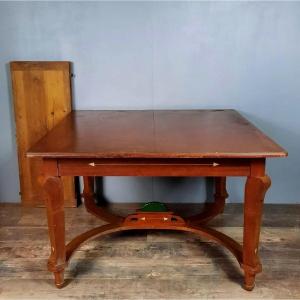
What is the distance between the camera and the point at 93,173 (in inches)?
69.9

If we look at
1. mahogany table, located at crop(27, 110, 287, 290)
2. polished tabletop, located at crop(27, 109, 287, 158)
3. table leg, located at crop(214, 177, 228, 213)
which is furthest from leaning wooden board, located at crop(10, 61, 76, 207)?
table leg, located at crop(214, 177, 228, 213)

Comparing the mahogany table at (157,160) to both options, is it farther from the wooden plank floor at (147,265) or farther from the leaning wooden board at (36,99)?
the leaning wooden board at (36,99)

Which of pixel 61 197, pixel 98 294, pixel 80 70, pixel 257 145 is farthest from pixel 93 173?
pixel 80 70

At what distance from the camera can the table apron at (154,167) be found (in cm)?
174

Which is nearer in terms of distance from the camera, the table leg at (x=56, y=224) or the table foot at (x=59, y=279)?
the table leg at (x=56, y=224)

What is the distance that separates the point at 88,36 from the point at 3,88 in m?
0.74

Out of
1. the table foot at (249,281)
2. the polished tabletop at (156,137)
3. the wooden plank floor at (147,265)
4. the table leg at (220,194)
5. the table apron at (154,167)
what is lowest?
the wooden plank floor at (147,265)

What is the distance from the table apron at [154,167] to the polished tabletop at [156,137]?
67 mm

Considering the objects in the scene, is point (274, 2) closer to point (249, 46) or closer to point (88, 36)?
point (249, 46)

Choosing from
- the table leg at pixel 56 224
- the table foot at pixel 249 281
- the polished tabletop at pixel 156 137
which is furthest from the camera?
the table foot at pixel 249 281

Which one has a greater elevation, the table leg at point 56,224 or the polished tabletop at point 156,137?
the polished tabletop at point 156,137

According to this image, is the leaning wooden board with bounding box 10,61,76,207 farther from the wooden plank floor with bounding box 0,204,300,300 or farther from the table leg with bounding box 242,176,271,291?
the table leg with bounding box 242,176,271,291

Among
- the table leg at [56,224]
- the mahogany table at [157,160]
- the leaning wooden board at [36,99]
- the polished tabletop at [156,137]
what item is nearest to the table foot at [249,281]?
the mahogany table at [157,160]

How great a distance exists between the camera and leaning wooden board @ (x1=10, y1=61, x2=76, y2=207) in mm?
2607
